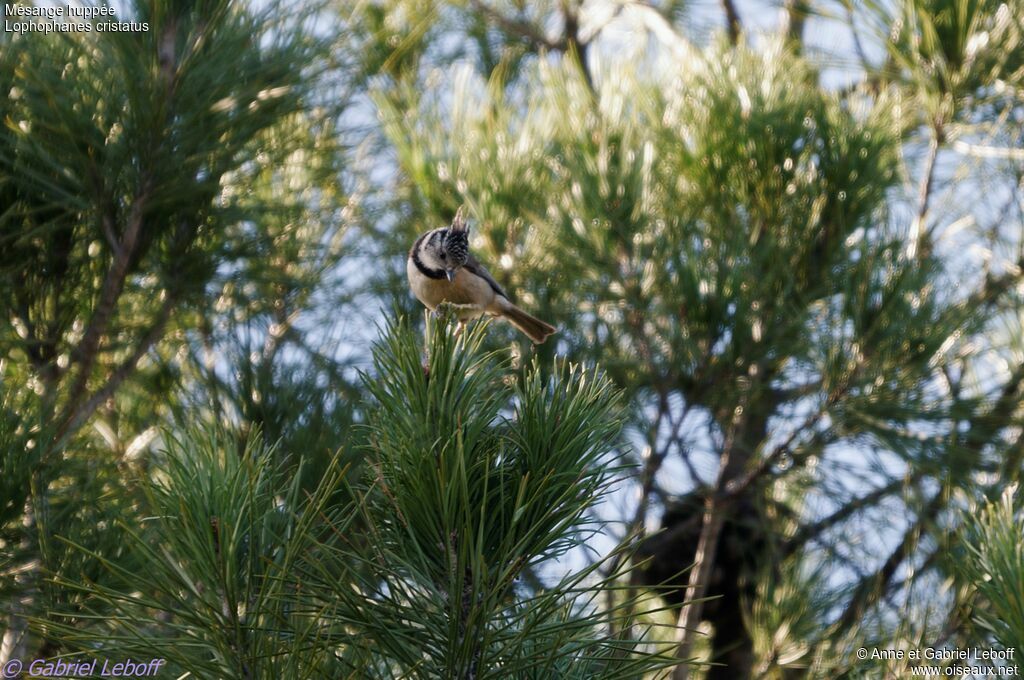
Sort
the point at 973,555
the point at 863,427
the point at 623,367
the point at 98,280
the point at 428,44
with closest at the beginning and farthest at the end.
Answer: the point at 973,555
the point at 98,280
the point at 863,427
the point at 623,367
the point at 428,44

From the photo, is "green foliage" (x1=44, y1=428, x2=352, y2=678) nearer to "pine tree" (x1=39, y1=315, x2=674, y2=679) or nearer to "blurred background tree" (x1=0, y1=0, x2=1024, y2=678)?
"pine tree" (x1=39, y1=315, x2=674, y2=679)

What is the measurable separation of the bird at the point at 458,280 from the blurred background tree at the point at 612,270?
91 mm

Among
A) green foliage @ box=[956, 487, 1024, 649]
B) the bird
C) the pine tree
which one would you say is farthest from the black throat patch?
green foliage @ box=[956, 487, 1024, 649]

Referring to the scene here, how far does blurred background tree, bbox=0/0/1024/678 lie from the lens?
2.16m

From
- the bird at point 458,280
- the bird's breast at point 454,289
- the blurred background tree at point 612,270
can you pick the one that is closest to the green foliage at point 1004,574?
the blurred background tree at point 612,270

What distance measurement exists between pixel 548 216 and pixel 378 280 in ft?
1.83

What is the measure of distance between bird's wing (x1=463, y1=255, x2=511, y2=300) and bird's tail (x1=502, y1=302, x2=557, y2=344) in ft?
0.15

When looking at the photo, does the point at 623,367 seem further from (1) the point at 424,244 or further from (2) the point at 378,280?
(2) the point at 378,280

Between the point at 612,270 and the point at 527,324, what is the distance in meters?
0.28

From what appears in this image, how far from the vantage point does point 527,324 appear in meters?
2.97

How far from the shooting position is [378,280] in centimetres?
324

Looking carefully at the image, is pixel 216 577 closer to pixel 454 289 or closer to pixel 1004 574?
pixel 1004 574

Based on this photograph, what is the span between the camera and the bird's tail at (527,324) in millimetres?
2889

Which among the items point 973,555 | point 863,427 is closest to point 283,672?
point 973,555
